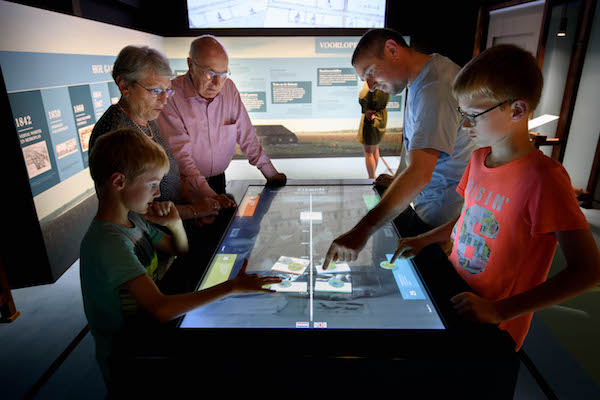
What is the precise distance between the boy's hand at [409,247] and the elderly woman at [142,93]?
0.89 m

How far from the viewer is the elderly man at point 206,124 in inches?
91.4

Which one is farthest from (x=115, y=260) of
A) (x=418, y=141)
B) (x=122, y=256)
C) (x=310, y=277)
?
(x=418, y=141)

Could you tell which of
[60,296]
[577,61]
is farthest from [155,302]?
[577,61]

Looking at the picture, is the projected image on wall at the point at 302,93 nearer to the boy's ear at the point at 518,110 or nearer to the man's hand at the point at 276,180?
the man's hand at the point at 276,180

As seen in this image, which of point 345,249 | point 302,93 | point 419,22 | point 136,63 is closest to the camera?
point 345,249

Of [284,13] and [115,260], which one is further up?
[284,13]

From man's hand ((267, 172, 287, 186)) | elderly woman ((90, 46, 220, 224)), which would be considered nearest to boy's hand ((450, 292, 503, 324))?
elderly woman ((90, 46, 220, 224))

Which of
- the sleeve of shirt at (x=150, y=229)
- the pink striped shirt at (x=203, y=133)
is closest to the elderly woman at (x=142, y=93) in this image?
the sleeve of shirt at (x=150, y=229)

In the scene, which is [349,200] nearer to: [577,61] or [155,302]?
[155,302]

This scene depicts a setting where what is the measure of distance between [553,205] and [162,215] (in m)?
1.36

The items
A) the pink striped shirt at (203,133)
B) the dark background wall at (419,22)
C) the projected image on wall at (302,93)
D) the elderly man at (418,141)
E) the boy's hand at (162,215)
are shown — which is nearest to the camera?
the elderly man at (418,141)

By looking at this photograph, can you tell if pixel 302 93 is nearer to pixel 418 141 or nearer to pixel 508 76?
pixel 418 141

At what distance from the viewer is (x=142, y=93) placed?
1837 mm

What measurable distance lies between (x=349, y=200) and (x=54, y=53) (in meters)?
2.83
